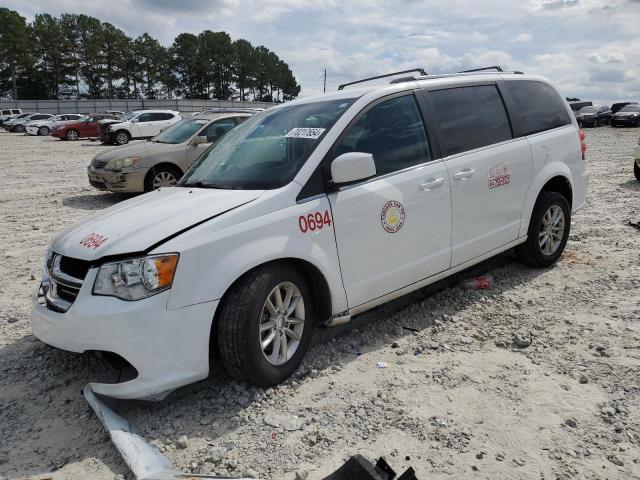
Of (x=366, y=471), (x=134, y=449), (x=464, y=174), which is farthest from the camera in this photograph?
(x=464, y=174)

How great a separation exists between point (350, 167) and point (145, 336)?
1.57 metres

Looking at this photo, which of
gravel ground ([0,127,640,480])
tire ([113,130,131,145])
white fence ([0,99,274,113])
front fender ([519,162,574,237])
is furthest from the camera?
white fence ([0,99,274,113])

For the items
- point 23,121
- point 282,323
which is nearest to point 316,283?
point 282,323

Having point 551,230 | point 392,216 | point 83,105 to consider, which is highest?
point 83,105

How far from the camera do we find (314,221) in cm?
339

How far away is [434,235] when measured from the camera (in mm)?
4074

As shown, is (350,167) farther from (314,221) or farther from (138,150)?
(138,150)

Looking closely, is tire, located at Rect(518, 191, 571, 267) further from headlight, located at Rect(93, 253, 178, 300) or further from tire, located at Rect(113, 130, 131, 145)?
tire, located at Rect(113, 130, 131, 145)

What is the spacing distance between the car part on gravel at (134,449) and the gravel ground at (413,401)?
0.33 feet

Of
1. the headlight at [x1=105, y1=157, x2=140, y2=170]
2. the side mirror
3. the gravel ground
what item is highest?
the headlight at [x1=105, y1=157, x2=140, y2=170]

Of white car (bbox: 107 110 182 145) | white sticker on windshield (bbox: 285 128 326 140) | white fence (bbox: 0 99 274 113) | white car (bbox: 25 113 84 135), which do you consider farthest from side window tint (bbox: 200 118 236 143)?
white fence (bbox: 0 99 274 113)

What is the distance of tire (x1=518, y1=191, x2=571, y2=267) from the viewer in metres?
5.14

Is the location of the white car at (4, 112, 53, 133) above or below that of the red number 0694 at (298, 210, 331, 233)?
above

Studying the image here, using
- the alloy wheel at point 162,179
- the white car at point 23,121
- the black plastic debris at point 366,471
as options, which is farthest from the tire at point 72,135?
the black plastic debris at point 366,471
